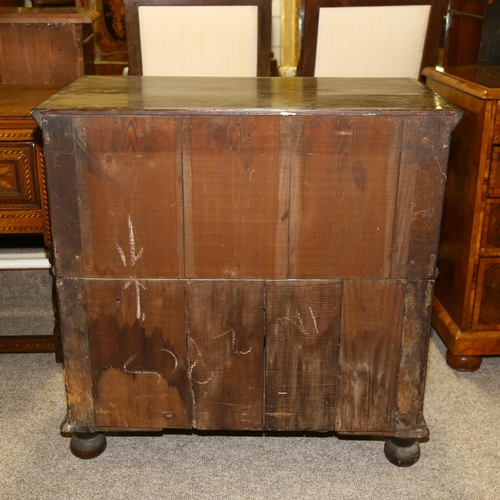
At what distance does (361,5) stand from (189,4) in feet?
2.01

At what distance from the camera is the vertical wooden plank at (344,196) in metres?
1.50

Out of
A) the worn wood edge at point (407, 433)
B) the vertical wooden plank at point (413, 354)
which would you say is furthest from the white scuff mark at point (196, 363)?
the vertical wooden plank at point (413, 354)

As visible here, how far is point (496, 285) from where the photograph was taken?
2.12 meters

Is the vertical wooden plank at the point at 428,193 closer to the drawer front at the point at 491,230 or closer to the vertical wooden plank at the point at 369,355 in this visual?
the vertical wooden plank at the point at 369,355

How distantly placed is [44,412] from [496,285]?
4.54 ft

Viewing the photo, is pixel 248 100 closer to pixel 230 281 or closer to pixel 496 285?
pixel 230 281

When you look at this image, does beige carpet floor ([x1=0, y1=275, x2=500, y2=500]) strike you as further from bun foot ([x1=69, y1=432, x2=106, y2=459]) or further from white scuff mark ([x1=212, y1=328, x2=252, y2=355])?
white scuff mark ([x1=212, y1=328, x2=252, y2=355])

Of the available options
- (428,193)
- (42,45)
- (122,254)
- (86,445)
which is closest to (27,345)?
(86,445)

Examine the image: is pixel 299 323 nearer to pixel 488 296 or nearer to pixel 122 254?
pixel 122 254

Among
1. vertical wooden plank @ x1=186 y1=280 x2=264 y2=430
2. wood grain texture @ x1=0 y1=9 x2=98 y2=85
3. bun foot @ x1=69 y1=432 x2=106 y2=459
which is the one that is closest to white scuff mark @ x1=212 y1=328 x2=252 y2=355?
vertical wooden plank @ x1=186 y1=280 x2=264 y2=430

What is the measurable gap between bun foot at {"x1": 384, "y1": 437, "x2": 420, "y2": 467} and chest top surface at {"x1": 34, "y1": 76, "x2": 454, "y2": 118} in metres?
0.83

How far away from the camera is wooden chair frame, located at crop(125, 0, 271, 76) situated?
2516mm

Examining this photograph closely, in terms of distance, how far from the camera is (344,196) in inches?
60.9

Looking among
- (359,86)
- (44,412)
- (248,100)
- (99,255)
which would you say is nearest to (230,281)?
(99,255)
